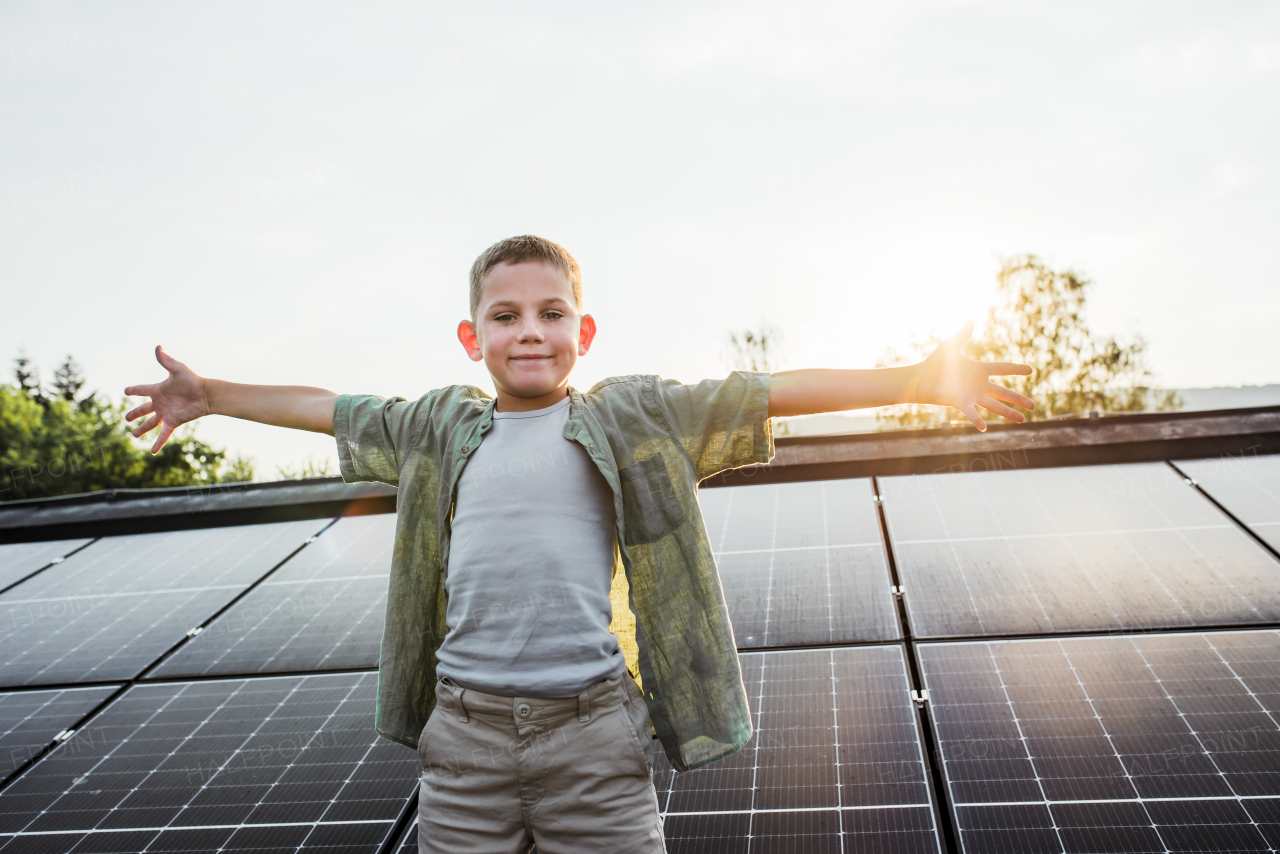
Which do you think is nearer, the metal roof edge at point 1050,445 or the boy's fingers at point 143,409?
the boy's fingers at point 143,409

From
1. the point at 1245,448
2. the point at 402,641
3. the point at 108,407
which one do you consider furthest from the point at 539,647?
the point at 108,407

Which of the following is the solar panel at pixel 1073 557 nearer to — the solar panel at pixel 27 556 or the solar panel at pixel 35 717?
the solar panel at pixel 35 717

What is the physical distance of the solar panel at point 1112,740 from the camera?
2338 mm

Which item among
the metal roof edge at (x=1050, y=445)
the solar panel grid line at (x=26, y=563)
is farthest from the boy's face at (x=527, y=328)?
the solar panel grid line at (x=26, y=563)

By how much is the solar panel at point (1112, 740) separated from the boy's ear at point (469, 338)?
6.43 ft

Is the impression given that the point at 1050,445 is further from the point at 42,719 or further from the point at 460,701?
the point at 42,719

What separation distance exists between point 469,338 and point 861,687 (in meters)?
1.86

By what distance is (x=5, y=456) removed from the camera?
40281 mm

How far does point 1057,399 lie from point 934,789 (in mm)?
36788

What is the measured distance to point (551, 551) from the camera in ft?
7.08

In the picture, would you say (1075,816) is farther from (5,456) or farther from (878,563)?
(5,456)

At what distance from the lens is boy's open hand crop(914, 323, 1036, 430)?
212 cm

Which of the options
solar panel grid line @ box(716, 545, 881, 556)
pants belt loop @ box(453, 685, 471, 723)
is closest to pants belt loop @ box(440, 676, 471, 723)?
pants belt loop @ box(453, 685, 471, 723)

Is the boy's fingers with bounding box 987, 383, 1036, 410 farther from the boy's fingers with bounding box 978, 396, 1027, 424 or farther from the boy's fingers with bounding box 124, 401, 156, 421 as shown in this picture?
the boy's fingers with bounding box 124, 401, 156, 421
